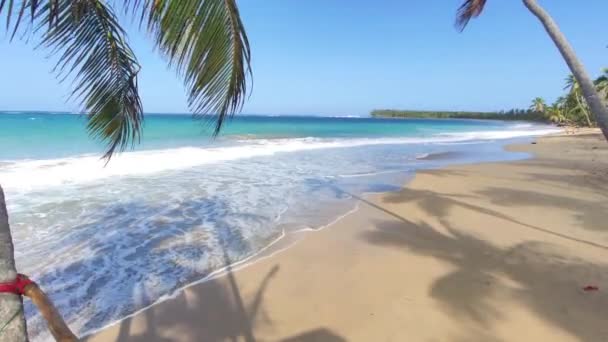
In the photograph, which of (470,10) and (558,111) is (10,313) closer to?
(470,10)

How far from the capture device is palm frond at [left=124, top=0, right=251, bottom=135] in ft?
6.27

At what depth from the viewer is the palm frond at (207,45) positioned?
6.27 feet

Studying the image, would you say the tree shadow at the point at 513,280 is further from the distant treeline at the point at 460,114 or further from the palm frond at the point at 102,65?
the distant treeline at the point at 460,114

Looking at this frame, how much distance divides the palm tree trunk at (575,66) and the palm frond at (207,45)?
109 inches

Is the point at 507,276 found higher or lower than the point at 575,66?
lower

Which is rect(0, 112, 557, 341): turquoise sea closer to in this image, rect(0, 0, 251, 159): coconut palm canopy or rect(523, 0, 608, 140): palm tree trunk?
rect(0, 0, 251, 159): coconut palm canopy

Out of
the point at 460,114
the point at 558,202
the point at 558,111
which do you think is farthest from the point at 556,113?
the point at 460,114

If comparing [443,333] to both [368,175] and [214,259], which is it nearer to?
[214,259]

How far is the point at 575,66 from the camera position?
10.9ft

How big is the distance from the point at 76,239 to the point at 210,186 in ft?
15.3

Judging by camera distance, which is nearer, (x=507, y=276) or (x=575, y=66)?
(x=575, y=66)

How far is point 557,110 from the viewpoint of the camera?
55469 mm

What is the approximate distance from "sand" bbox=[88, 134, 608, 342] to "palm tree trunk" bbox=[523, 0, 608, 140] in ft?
5.96

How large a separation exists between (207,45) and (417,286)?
11.2 feet
